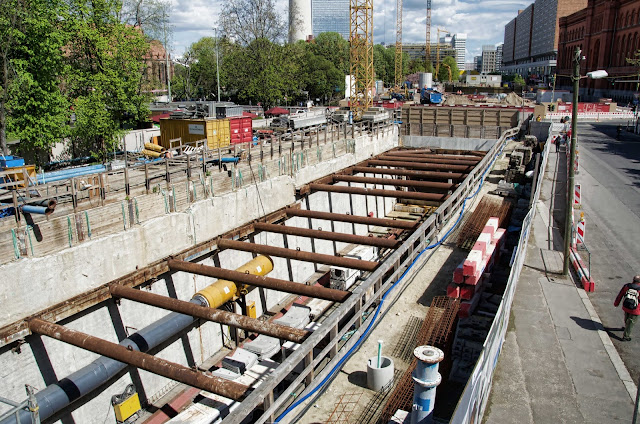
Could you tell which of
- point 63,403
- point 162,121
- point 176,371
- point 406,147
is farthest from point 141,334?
point 406,147

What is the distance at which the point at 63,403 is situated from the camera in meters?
12.0

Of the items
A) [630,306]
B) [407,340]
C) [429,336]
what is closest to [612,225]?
[630,306]

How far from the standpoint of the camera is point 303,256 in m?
15.8

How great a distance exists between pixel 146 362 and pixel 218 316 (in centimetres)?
194

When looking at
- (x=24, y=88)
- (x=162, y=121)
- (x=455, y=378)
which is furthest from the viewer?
(x=162, y=121)

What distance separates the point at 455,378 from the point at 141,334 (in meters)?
8.98

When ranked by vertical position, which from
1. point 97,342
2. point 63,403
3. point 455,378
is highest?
point 97,342

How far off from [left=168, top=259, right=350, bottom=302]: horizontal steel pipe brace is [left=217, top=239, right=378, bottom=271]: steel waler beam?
1.81m

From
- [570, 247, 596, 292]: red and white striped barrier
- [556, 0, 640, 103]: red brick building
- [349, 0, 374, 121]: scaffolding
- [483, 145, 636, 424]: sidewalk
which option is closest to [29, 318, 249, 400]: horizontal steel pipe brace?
[483, 145, 636, 424]: sidewalk

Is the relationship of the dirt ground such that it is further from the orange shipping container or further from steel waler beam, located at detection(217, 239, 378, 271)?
the orange shipping container

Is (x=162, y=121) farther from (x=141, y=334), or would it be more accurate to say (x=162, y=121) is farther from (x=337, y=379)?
(x=337, y=379)

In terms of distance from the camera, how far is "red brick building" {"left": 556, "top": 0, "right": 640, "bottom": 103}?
88.2m

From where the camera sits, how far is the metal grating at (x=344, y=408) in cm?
887

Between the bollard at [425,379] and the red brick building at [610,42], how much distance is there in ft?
296
